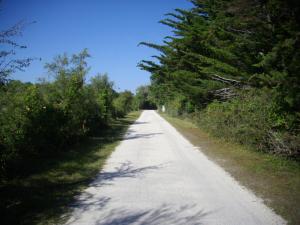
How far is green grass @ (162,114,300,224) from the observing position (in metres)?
5.17

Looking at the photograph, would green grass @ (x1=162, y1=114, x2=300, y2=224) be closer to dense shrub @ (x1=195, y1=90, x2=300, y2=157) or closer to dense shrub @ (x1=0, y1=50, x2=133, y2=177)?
dense shrub @ (x1=195, y1=90, x2=300, y2=157)

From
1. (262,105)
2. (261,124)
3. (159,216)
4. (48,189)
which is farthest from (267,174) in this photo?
(48,189)

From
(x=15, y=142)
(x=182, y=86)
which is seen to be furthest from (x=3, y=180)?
(x=182, y=86)

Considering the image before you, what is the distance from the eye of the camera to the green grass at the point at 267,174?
17.0 feet

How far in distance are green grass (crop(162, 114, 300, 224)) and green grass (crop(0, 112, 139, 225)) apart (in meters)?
4.47

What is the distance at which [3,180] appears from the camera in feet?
22.2

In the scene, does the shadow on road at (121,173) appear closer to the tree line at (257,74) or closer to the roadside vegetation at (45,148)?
the roadside vegetation at (45,148)

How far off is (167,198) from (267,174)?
12.6 feet

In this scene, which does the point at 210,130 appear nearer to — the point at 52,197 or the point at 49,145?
the point at 49,145

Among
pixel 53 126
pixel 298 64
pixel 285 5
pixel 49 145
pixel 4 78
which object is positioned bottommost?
pixel 49 145

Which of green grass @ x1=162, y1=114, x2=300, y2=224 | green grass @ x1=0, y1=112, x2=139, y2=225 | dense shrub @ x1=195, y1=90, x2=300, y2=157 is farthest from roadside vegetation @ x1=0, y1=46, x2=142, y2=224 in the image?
dense shrub @ x1=195, y1=90, x2=300, y2=157

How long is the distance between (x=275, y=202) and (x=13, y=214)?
5.55 metres

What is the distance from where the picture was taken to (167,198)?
5.49m

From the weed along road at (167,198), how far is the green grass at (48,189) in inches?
14.0
